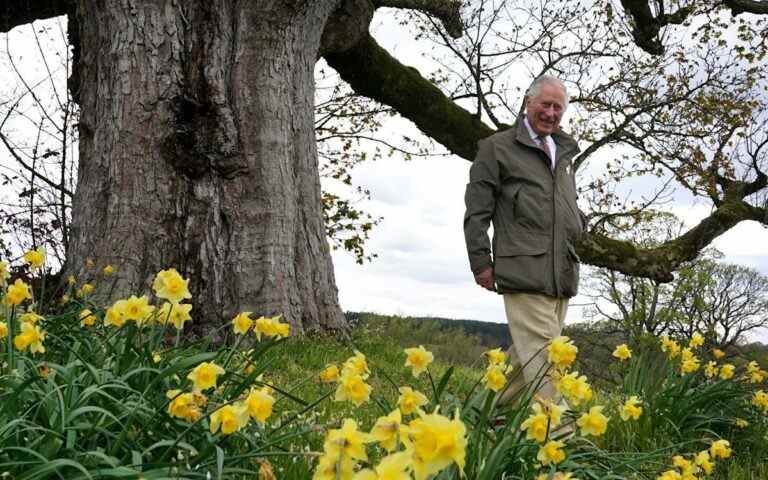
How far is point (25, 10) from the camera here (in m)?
8.99

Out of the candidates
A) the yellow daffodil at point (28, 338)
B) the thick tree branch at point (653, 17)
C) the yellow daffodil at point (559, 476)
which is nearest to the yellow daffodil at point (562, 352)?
the yellow daffodil at point (559, 476)

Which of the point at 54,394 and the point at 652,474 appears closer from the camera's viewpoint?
the point at 54,394

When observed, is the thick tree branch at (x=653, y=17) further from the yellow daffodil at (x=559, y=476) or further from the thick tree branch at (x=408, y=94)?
the yellow daffodil at (x=559, y=476)

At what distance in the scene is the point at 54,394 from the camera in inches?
99.3

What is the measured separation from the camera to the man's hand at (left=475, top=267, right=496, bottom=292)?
454cm

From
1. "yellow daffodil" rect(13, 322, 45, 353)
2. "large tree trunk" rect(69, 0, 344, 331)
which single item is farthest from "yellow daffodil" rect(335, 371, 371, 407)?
"large tree trunk" rect(69, 0, 344, 331)

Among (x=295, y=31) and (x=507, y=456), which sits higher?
(x=295, y=31)

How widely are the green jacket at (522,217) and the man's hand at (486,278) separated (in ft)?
0.08

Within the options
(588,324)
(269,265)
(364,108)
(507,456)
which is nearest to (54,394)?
(507,456)

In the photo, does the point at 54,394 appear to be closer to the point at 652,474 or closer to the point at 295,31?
the point at 652,474

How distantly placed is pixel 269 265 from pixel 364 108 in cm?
674

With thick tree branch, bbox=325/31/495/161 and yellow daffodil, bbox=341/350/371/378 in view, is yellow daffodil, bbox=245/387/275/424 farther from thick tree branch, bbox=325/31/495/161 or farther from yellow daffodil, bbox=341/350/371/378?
thick tree branch, bbox=325/31/495/161

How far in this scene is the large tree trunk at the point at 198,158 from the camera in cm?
624

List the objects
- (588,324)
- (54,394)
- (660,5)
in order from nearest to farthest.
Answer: (54,394)
(660,5)
(588,324)
